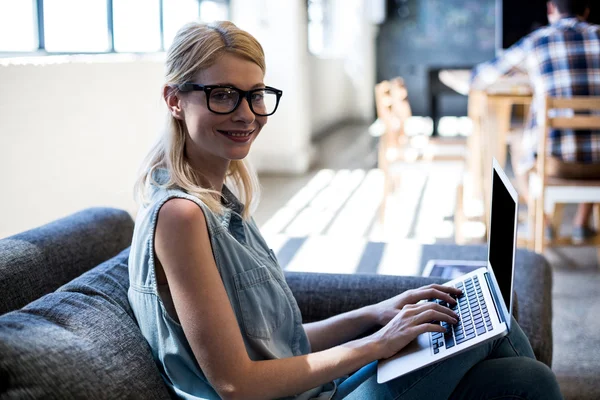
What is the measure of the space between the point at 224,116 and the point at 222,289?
30 centimetres

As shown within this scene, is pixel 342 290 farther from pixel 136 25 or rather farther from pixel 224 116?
pixel 136 25

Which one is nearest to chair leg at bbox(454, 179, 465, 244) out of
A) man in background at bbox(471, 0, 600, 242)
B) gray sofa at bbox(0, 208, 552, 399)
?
man in background at bbox(471, 0, 600, 242)

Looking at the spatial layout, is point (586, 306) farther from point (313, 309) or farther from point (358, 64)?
point (358, 64)

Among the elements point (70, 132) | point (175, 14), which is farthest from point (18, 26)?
point (175, 14)

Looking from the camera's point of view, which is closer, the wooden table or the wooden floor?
the wooden floor

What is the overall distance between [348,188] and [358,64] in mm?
5369

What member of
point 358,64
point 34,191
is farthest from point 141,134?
point 358,64

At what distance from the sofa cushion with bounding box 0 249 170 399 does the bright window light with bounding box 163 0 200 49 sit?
13.2 feet

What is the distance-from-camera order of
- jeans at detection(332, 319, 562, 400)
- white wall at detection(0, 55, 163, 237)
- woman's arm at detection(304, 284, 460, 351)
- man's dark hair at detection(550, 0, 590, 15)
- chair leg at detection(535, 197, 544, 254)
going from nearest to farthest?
jeans at detection(332, 319, 562, 400) < woman's arm at detection(304, 284, 460, 351) < white wall at detection(0, 55, 163, 237) < chair leg at detection(535, 197, 544, 254) < man's dark hair at detection(550, 0, 590, 15)

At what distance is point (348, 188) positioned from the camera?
5734 millimetres

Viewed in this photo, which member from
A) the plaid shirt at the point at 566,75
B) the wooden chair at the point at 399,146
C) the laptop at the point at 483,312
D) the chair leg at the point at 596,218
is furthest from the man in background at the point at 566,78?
the laptop at the point at 483,312

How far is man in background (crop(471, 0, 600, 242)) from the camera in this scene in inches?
143

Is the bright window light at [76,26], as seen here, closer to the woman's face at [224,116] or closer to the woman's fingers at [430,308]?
the woman's face at [224,116]

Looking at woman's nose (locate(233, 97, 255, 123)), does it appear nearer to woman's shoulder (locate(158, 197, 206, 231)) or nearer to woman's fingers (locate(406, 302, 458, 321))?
woman's shoulder (locate(158, 197, 206, 231))
